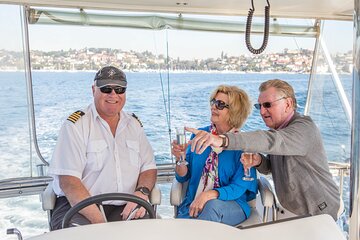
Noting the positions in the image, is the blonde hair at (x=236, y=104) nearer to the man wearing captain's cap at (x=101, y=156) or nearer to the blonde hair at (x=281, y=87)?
the blonde hair at (x=281, y=87)

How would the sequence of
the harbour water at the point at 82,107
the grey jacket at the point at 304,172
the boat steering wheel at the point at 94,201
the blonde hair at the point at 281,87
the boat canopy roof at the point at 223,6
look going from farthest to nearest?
the harbour water at the point at 82,107, the boat canopy roof at the point at 223,6, the blonde hair at the point at 281,87, the grey jacket at the point at 304,172, the boat steering wheel at the point at 94,201

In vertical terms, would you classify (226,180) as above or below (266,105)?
below

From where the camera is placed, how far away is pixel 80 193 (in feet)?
7.09

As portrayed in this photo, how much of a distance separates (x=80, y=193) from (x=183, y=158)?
620 mm

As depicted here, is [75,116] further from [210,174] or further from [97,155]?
[210,174]

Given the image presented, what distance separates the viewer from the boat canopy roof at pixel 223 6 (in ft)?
9.65

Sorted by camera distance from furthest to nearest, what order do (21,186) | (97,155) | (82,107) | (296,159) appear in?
1. (82,107)
2. (21,186)
3. (97,155)
4. (296,159)

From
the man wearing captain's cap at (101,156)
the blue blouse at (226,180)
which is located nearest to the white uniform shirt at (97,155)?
the man wearing captain's cap at (101,156)

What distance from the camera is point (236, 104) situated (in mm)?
2375

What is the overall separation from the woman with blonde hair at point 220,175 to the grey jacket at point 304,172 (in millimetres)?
230

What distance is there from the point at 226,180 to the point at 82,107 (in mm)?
2054

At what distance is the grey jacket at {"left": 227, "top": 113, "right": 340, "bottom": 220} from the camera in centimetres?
200

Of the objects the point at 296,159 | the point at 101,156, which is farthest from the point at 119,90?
the point at 296,159

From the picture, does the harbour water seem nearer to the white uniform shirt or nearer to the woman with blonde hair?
the woman with blonde hair
